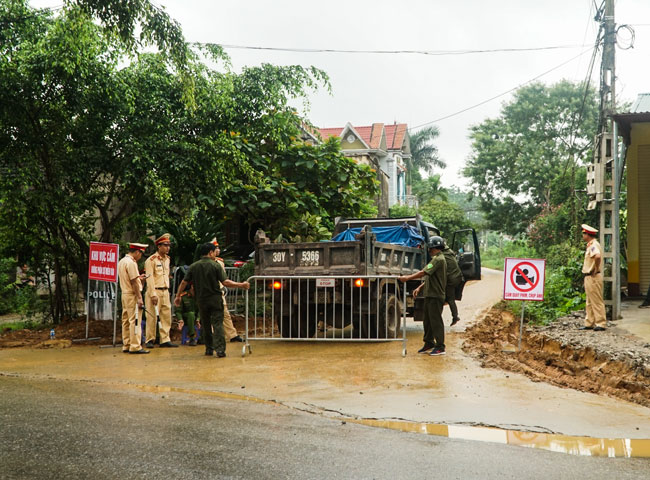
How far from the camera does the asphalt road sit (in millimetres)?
4941

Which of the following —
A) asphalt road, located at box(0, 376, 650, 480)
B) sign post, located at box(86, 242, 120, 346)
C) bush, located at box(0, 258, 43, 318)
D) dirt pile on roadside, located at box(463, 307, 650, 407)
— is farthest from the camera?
bush, located at box(0, 258, 43, 318)

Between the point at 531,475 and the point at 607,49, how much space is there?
14.5 meters

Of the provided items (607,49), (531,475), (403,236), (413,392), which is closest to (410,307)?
(403,236)

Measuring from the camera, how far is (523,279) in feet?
38.1

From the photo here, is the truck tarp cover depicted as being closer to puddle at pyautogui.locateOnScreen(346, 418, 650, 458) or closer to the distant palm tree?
puddle at pyautogui.locateOnScreen(346, 418, 650, 458)

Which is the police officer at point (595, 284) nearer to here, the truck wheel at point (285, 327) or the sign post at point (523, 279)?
the sign post at point (523, 279)

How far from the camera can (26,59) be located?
11.7 meters

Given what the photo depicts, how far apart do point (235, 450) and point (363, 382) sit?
3599 mm

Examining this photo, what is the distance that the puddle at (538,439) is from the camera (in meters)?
5.75

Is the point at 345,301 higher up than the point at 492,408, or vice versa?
the point at 345,301

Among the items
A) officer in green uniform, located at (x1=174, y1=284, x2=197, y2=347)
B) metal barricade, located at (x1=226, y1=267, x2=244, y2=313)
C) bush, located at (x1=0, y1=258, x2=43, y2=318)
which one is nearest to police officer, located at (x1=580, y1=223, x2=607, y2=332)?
metal barricade, located at (x1=226, y1=267, x2=244, y2=313)

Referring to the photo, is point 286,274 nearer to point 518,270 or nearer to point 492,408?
point 518,270

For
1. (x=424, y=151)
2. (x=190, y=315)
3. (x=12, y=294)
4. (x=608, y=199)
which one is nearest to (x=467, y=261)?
(x=608, y=199)

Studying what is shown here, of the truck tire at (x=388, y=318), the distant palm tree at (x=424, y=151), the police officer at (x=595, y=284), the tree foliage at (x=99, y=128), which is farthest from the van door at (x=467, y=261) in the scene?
the distant palm tree at (x=424, y=151)
